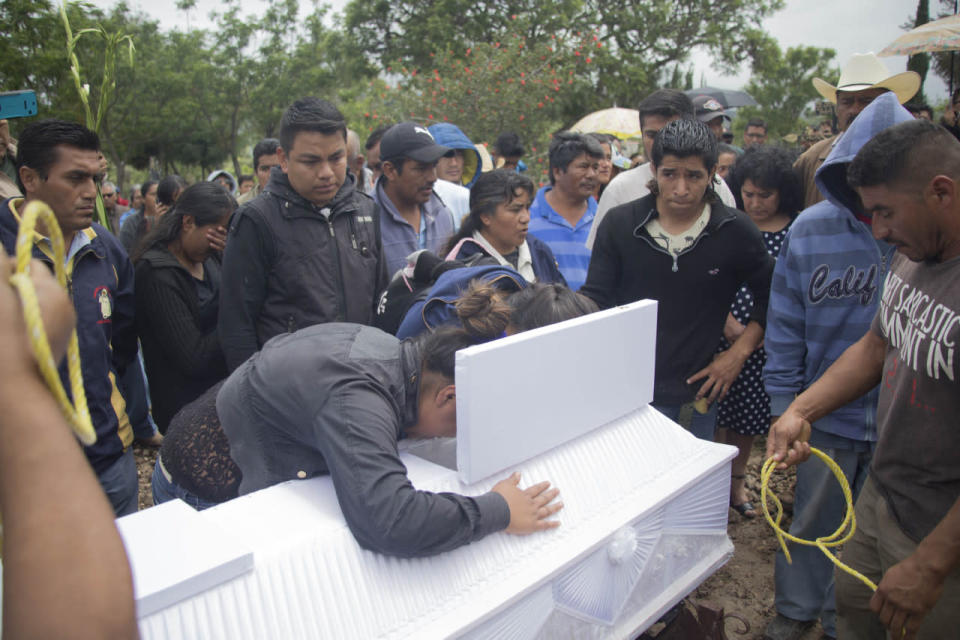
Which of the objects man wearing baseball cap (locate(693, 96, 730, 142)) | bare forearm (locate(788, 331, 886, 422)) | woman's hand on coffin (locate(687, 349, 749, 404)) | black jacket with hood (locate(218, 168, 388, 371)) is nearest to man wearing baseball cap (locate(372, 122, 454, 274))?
black jacket with hood (locate(218, 168, 388, 371))

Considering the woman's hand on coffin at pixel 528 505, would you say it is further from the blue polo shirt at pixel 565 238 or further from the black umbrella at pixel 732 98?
the black umbrella at pixel 732 98

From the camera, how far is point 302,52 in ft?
78.8

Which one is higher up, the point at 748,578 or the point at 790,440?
the point at 790,440

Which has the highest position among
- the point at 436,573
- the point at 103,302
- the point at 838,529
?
the point at 103,302

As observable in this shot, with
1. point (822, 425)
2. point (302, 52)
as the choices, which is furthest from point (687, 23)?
point (822, 425)

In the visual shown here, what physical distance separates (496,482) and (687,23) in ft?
75.3

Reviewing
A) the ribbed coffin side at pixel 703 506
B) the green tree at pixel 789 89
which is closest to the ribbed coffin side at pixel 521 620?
the ribbed coffin side at pixel 703 506

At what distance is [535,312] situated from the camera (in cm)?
192

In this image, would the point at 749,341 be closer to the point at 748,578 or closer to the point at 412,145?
the point at 748,578

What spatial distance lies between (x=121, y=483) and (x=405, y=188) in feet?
5.76

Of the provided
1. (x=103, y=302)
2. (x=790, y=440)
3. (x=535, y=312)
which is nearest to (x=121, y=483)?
(x=103, y=302)

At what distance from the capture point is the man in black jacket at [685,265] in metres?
2.64

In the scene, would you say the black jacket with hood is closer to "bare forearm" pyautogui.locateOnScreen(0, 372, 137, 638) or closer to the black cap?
the black cap

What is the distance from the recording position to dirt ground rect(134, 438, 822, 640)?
2.66m
